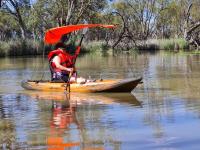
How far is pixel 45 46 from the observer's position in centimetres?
4100

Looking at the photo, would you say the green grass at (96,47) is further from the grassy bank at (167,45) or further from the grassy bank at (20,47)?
the grassy bank at (20,47)

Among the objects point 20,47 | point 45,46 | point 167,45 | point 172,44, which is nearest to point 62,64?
point 45,46

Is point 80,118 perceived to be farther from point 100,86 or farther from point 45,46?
point 45,46

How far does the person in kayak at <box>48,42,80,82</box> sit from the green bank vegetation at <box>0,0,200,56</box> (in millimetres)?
27267

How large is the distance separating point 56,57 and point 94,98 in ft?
6.11

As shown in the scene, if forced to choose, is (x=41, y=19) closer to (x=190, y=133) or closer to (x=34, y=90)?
(x=34, y=90)

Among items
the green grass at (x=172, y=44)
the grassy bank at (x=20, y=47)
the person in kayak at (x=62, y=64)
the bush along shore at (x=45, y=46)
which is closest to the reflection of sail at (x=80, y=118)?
the person in kayak at (x=62, y=64)

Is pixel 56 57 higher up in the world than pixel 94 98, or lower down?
higher up

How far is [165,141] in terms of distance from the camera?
820cm

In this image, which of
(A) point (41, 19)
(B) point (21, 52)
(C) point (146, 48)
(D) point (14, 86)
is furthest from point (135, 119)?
(A) point (41, 19)

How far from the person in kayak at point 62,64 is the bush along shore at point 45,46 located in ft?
78.1

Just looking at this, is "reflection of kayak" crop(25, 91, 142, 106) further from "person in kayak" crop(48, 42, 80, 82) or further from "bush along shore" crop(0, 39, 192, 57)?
"bush along shore" crop(0, 39, 192, 57)

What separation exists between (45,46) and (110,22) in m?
26.9

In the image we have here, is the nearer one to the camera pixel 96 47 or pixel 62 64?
pixel 62 64
